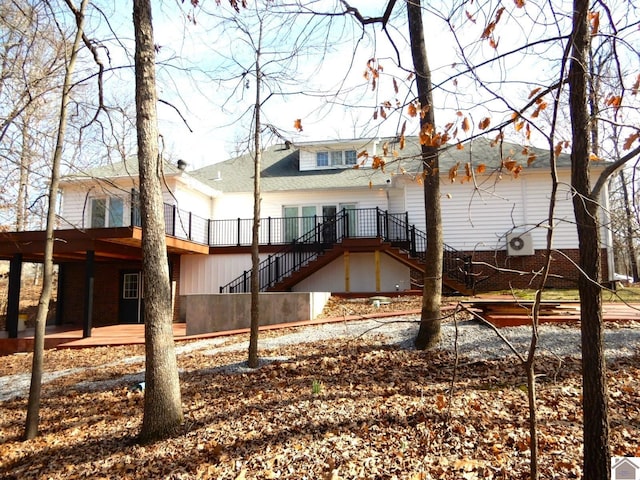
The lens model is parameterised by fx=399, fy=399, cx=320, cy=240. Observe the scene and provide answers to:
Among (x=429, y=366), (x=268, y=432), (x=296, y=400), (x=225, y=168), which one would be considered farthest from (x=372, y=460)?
(x=225, y=168)

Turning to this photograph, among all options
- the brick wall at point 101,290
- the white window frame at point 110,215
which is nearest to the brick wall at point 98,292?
the brick wall at point 101,290

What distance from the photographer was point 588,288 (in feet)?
8.50

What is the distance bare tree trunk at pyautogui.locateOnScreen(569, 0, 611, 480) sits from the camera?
253cm

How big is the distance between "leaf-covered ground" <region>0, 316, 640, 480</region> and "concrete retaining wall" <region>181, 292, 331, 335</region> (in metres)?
4.36

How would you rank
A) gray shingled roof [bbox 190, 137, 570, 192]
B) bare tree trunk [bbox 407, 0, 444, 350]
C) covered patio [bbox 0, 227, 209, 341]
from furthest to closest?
gray shingled roof [bbox 190, 137, 570, 192], covered patio [bbox 0, 227, 209, 341], bare tree trunk [bbox 407, 0, 444, 350]

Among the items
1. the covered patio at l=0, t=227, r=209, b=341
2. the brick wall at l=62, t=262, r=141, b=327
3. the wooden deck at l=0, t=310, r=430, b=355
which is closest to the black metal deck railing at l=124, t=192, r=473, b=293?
the covered patio at l=0, t=227, r=209, b=341

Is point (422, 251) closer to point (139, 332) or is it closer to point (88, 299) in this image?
point (139, 332)

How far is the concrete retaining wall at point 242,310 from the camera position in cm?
1078

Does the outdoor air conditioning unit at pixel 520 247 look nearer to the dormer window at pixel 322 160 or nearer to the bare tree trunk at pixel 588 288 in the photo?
the dormer window at pixel 322 160

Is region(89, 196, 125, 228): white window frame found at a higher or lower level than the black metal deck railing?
higher

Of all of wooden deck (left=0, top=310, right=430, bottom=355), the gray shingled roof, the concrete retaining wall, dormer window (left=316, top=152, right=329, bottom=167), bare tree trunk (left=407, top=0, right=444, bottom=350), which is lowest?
wooden deck (left=0, top=310, right=430, bottom=355)

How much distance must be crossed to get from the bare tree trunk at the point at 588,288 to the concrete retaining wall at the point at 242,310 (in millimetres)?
8354

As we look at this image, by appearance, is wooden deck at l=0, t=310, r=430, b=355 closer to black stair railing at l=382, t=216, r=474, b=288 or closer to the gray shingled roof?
black stair railing at l=382, t=216, r=474, b=288

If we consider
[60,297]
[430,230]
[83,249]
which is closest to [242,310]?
[83,249]
